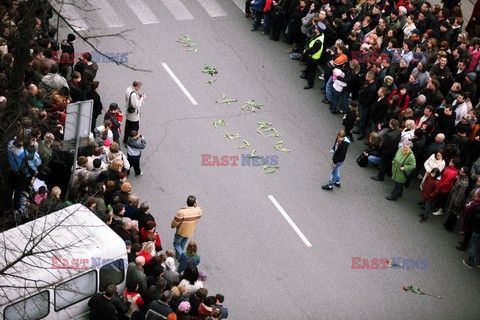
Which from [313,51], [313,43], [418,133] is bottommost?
[313,51]

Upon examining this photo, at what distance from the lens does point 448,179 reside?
18188mm

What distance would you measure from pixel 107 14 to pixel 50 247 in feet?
39.2

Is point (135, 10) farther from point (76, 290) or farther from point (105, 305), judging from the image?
point (105, 305)

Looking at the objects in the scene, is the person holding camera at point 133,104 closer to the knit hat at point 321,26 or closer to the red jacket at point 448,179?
the knit hat at point 321,26

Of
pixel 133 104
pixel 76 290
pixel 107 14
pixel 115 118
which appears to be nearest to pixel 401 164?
pixel 133 104

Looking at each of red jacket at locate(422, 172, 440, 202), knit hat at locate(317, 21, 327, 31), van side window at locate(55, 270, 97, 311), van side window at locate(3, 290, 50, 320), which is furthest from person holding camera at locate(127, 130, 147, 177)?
knit hat at locate(317, 21, 327, 31)

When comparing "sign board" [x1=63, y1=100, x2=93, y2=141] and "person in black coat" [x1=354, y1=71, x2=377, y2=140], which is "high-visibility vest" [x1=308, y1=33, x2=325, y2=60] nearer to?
"person in black coat" [x1=354, y1=71, x2=377, y2=140]

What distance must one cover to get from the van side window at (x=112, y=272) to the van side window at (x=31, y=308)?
1019 mm

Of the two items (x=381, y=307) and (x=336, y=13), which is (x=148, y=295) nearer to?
(x=381, y=307)

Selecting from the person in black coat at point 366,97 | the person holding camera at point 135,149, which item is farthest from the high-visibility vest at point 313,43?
the person holding camera at point 135,149

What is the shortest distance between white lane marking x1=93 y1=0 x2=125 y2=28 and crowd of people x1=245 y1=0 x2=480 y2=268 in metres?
3.80

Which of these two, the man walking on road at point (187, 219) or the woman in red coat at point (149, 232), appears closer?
the woman in red coat at point (149, 232)

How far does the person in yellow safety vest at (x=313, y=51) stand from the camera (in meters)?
→ 22.0

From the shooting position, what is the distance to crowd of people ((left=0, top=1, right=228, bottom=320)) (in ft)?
46.8
